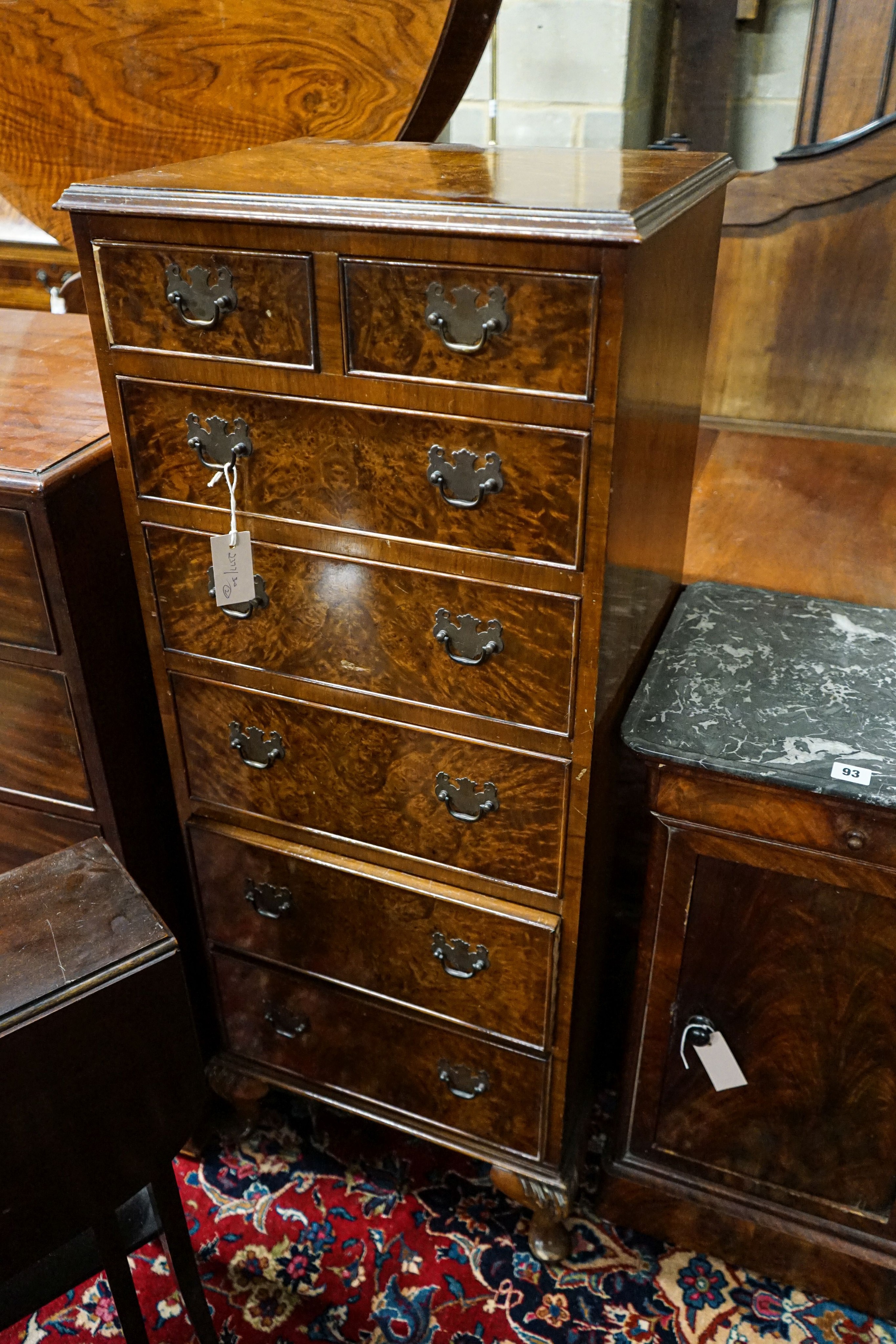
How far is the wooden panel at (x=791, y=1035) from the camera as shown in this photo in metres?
1.31

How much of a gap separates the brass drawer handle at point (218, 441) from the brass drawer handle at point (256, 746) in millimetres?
369

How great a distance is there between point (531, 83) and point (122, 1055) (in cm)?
259

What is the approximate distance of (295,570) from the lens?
1.25m

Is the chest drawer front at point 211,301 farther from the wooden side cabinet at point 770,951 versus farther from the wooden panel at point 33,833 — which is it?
the wooden panel at point 33,833

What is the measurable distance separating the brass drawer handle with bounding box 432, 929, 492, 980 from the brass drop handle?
310 millimetres

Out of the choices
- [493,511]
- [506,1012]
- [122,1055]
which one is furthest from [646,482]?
[122,1055]

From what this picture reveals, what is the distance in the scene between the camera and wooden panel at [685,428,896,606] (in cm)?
189

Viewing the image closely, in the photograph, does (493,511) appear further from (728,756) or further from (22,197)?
(22,197)

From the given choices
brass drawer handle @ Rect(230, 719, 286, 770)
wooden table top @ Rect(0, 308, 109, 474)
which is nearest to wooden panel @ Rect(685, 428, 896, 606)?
brass drawer handle @ Rect(230, 719, 286, 770)

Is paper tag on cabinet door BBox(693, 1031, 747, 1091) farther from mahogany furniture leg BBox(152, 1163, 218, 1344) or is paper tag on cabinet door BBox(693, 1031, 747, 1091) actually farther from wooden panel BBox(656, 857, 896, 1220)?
mahogany furniture leg BBox(152, 1163, 218, 1344)

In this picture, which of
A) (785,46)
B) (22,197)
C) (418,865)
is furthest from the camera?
(785,46)

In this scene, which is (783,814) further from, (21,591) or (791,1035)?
(21,591)

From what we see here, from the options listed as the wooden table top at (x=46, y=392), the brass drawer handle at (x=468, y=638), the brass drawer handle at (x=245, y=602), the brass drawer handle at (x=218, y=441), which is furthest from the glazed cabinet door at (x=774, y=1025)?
the wooden table top at (x=46, y=392)

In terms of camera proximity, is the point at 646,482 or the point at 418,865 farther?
the point at 418,865
